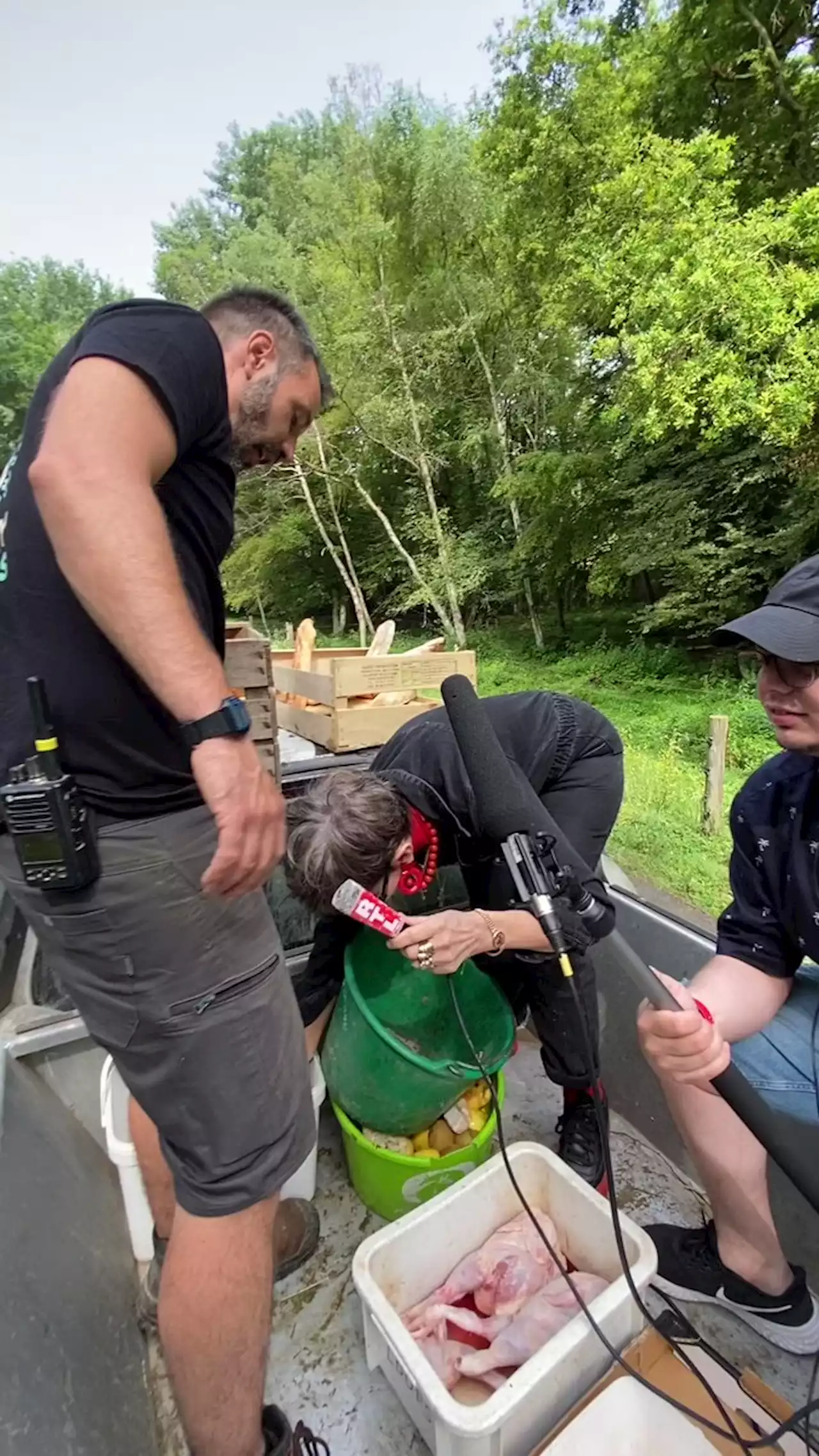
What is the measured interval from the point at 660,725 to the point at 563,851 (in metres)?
5.14

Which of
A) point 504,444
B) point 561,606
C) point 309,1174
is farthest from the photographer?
point 504,444

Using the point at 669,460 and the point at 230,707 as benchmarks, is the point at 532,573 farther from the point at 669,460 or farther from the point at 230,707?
the point at 230,707

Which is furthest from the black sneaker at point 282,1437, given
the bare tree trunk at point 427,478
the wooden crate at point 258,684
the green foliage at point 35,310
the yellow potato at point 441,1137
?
the green foliage at point 35,310

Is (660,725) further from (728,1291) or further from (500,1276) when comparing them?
(500,1276)

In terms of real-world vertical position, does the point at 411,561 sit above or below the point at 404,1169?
above

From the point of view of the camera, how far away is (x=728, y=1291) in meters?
1.22

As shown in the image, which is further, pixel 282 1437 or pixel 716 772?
pixel 716 772

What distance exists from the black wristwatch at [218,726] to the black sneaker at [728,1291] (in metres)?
1.19

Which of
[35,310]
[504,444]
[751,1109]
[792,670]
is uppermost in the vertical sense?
[35,310]

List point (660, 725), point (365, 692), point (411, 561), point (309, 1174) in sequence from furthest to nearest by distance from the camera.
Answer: point (411, 561)
point (660, 725)
point (365, 692)
point (309, 1174)

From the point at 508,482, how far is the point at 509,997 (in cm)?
860

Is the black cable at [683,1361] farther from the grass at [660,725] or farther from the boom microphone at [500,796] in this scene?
the grass at [660,725]

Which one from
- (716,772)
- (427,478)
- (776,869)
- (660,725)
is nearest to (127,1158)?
(776,869)

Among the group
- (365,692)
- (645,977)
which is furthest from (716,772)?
(645,977)
